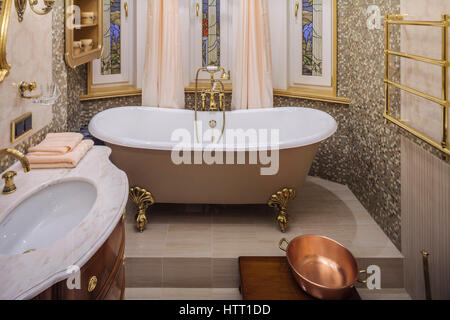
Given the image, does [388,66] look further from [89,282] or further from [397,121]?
[89,282]

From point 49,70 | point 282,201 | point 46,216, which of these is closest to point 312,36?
point 282,201

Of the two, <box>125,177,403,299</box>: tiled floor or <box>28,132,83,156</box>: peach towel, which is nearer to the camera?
<box>28,132,83,156</box>: peach towel

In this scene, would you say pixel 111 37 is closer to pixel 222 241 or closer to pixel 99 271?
pixel 222 241

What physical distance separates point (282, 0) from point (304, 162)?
1.91 m

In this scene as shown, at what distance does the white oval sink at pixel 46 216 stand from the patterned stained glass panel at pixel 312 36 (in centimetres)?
269

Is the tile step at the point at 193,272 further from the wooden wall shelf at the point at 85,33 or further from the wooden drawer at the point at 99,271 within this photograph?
the wooden wall shelf at the point at 85,33

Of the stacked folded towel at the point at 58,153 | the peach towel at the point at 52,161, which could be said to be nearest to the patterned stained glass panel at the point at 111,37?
the stacked folded towel at the point at 58,153

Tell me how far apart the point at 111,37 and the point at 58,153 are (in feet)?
7.20

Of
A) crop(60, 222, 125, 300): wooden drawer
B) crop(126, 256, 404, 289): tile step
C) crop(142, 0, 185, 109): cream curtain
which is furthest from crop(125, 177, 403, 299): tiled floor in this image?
crop(142, 0, 185, 109): cream curtain

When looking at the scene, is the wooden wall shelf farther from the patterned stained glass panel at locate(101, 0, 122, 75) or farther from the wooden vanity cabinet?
the wooden vanity cabinet

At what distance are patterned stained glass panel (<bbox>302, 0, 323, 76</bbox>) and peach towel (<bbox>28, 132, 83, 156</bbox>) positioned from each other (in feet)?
7.99

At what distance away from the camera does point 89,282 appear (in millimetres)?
906

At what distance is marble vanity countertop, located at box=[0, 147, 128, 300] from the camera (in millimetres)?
749
